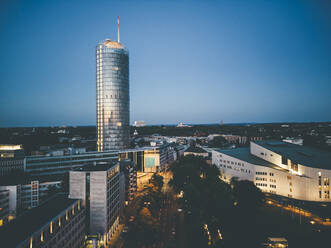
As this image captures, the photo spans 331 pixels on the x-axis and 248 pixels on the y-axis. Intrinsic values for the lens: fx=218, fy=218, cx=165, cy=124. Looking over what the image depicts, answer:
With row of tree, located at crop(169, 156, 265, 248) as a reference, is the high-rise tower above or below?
above

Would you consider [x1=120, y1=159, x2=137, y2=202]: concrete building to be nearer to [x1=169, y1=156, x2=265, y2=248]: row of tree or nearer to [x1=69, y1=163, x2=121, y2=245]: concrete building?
[x1=169, y1=156, x2=265, y2=248]: row of tree

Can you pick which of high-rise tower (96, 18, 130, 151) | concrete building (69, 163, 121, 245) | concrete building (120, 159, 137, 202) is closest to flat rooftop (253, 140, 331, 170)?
concrete building (120, 159, 137, 202)

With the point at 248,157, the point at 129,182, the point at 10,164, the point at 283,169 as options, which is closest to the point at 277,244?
the point at 283,169

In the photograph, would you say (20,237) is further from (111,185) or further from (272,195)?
(272,195)

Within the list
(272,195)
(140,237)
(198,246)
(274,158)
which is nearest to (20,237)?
(140,237)

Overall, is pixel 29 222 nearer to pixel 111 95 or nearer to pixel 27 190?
pixel 27 190

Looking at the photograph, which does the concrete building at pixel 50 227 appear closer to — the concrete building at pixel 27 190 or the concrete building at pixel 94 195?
the concrete building at pixel 94 195
